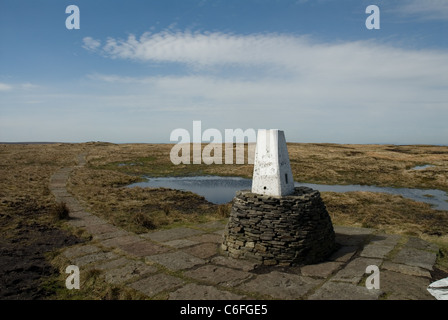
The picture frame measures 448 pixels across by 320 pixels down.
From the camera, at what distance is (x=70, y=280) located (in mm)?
7758

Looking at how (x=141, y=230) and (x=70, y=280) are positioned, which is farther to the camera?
(x=141, y=230)

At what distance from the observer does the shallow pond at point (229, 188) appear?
69.2 ft

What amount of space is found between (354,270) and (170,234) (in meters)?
7.05

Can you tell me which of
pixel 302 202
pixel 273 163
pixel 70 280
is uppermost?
pixel 273 163

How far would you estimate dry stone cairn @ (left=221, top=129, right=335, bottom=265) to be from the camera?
332 inches

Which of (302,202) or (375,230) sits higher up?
(302,202)

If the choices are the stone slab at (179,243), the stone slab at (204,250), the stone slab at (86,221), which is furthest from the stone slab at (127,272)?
the stone slab at (86,221)

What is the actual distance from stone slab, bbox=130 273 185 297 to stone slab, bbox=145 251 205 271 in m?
0.62

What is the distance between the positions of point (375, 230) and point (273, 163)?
6822 mm

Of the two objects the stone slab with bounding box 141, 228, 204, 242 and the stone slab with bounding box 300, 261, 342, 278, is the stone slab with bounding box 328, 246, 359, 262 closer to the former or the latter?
the stone slab with bounding box 300, 261, 342, 278

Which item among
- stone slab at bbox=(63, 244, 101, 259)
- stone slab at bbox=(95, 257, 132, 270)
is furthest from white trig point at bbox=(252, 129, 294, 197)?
stone slab at bbox=(63, 244, 101, 259)

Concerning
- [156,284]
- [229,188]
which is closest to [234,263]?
[156,284]
